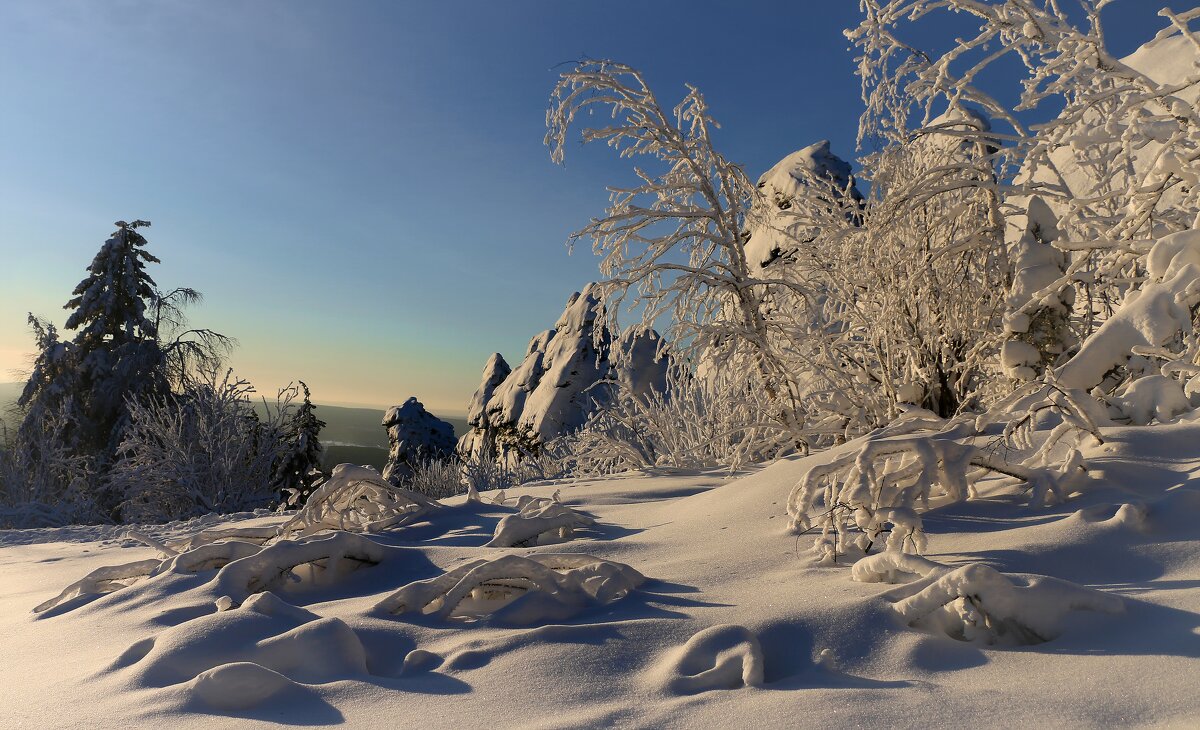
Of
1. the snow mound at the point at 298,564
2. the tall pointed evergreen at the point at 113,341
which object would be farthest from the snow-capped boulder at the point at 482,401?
the snow mound at the point at 298,564

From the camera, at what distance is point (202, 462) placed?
11602 mm

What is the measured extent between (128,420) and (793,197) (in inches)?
Result: 581

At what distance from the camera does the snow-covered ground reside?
1.27 metres

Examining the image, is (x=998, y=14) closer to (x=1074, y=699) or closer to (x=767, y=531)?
(x=767, y=531)

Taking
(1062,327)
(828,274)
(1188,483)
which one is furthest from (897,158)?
(1188,483)

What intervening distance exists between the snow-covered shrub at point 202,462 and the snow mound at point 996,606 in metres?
11.2

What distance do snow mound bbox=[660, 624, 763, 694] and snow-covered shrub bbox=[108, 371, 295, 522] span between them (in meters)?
10.9

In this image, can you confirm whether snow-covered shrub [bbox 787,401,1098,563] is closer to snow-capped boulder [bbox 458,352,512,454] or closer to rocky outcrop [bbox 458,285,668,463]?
rocky outcrop [bbox 458,285,668,463]

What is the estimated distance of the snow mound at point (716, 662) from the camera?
53.8 inches

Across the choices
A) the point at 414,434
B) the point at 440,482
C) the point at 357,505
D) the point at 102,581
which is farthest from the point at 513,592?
→ the point at 414,434

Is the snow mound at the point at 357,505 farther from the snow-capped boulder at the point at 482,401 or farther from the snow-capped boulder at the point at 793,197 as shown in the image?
the snow-capped boulder at the point at 482,401

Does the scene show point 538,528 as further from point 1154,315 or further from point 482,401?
point 482,401

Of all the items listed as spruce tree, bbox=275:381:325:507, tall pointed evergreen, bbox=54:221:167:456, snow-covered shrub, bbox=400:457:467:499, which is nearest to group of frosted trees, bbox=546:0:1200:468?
snow-covered shrub, bbox=400:457:467:499

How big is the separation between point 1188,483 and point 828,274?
304 centimetres
